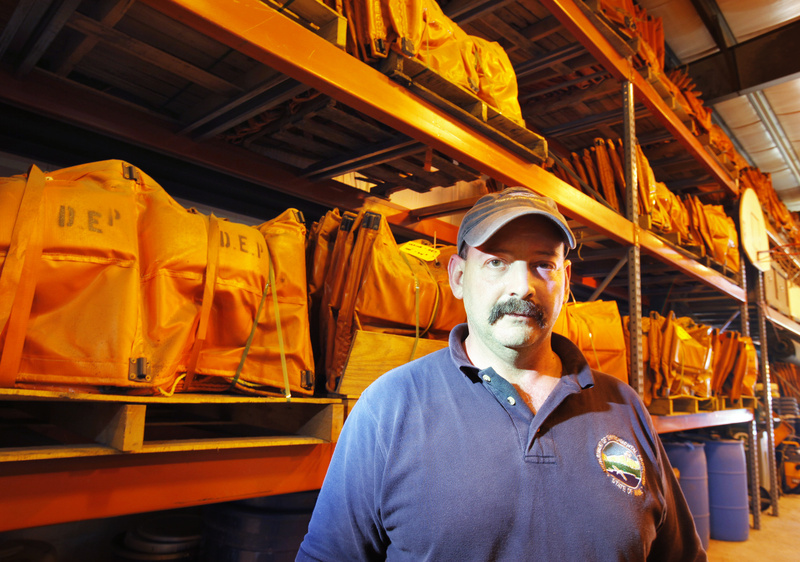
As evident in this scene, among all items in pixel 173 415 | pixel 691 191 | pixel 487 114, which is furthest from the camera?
pixel 691 191

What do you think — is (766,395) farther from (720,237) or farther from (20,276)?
(20,276)

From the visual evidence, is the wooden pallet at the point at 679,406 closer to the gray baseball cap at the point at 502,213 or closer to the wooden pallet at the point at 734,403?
the wooden pallet at the point at 734,403

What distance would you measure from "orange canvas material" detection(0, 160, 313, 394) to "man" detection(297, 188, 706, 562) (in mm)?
672

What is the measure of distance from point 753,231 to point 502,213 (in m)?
7.69

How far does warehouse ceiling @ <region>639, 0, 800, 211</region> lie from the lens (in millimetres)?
6371

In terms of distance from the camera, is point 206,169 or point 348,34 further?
point 206,169

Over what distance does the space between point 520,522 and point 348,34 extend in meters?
2.04

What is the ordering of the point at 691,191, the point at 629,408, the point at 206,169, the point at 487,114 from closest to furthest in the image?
the point at 629,408, the point at 487,114, the point at 206,169, the point at 691,191

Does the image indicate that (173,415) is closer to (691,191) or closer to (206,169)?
(206,169)

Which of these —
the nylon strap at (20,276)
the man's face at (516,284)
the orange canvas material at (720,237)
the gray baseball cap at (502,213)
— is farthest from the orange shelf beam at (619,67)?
the nylon strap at (20,276)

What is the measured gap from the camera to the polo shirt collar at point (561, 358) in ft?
4.74

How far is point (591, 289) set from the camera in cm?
761


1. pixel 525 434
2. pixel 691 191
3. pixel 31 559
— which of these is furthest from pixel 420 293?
pixel 691 191

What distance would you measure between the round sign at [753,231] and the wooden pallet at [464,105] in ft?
18.0
